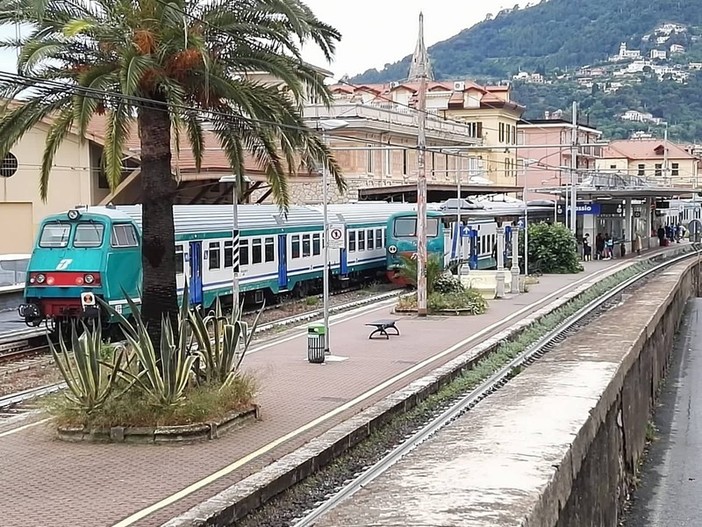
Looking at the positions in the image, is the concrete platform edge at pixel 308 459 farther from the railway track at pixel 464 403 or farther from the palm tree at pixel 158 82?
the palm tree at pixel 158 82

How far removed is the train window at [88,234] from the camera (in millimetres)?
22422

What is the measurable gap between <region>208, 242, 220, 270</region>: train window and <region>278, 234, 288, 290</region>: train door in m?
4.26

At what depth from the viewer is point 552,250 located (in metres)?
46.7

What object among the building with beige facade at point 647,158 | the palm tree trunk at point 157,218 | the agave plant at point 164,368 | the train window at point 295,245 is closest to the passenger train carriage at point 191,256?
the train window at point 295,245

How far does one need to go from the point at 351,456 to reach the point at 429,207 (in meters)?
28.4

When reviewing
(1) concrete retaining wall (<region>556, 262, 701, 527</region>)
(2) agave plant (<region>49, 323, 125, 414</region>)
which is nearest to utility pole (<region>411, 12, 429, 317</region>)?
(1) concrete retaining wall (<region>556, 262, 701, 527</region>)

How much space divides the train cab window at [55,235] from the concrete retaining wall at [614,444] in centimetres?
1160

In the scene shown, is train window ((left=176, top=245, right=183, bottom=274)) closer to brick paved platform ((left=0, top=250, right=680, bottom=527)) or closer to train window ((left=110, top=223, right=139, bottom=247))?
train window ((left=110, top=223, right=139, bottom=247))

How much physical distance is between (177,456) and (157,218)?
3940mm

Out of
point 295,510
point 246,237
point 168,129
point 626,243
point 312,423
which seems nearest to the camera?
point 295,510

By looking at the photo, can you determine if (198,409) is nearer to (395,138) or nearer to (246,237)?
(246,237)

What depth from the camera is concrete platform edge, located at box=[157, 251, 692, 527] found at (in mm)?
9391

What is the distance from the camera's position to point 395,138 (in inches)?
2221

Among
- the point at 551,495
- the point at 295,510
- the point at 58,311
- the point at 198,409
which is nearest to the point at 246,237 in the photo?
the point at 58,311
